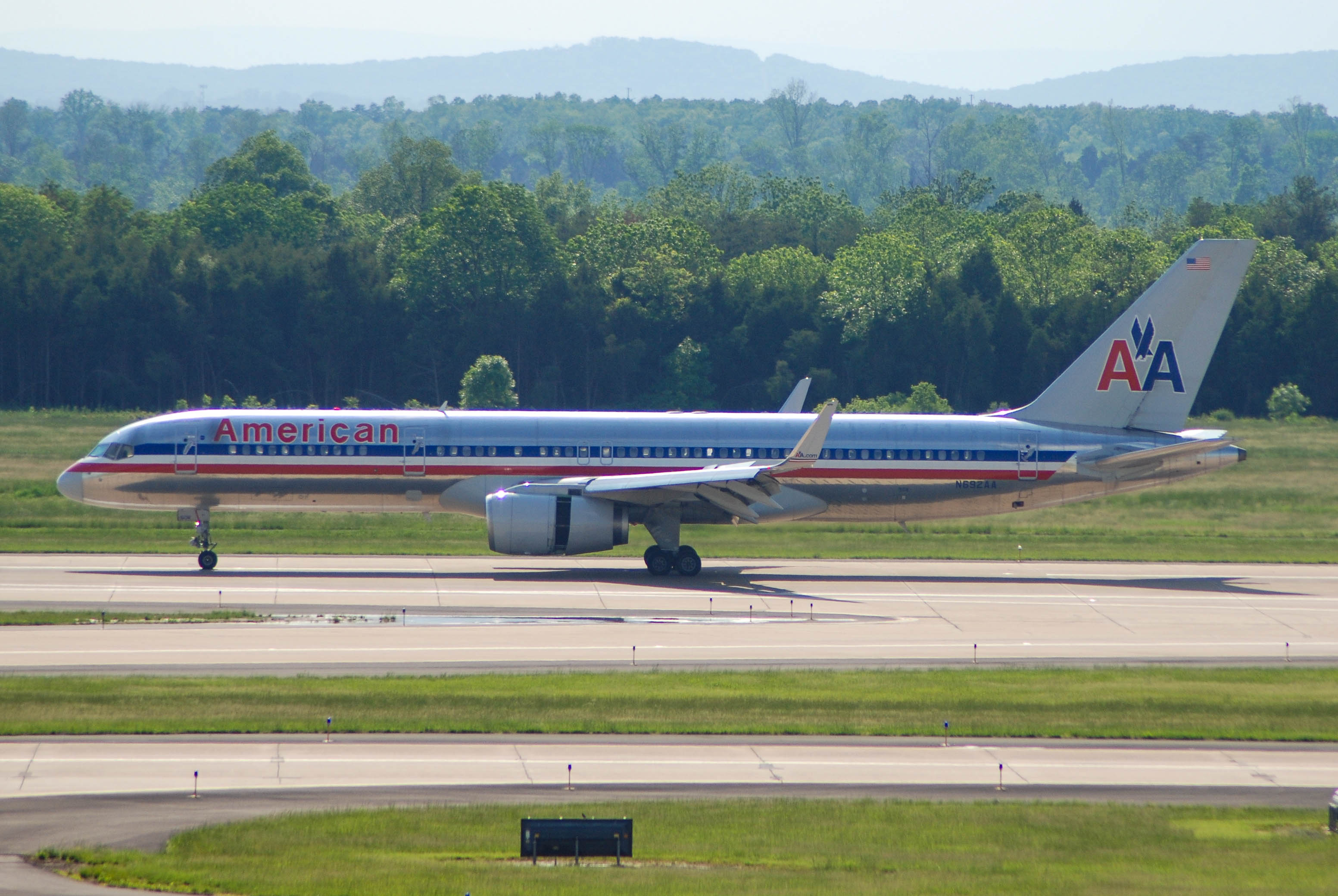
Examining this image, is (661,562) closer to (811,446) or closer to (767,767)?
(811,446)

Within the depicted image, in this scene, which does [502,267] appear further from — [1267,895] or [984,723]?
[1267,895]

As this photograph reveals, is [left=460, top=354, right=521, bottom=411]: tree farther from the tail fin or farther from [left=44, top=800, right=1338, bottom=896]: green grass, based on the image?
[left=44, top=800, right=1338, bottom=896]: green grass

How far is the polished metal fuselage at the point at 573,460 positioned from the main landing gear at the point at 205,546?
0.83 metres

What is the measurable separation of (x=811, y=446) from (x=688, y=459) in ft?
19.0

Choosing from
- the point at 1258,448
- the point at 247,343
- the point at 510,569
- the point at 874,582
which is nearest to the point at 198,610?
the point at 510,569

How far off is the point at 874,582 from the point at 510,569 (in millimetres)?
11239

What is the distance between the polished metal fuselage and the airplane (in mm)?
52

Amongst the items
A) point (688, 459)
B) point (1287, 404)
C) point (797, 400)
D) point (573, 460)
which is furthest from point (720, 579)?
point (1287, 404)

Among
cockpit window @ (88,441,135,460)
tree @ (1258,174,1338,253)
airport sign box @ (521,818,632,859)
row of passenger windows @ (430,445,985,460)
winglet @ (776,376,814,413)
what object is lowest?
airport sign box @ (521,818,632,859)

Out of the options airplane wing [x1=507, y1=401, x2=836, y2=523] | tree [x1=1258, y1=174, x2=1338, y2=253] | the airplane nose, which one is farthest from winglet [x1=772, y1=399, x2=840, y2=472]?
tree [x1=1258, y1=174, x2=1338, y2=253]

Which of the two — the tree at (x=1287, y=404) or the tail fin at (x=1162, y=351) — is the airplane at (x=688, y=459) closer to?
the tail fin at (x=1162, y=351)

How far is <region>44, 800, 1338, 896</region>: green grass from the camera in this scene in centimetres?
1698

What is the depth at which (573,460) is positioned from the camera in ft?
142

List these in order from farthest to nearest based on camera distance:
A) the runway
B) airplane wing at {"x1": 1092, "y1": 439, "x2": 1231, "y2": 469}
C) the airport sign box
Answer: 1. airplane wing at {"x1": 1092, "y1": 439, "x2": 1231, "y2": 469}
2. the runway
3. the airport sign box
